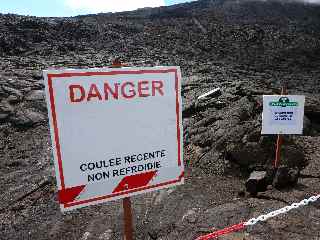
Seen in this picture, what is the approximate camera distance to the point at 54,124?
92.0 inches

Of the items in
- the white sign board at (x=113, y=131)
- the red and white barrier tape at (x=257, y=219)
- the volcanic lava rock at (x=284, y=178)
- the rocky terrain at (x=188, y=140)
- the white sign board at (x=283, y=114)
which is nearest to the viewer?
the white sign board at (x=113, y=131)

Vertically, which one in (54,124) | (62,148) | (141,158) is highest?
(54,124)

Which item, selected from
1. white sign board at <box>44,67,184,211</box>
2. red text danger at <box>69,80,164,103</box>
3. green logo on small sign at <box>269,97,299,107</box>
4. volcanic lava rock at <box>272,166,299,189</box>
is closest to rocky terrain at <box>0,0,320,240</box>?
volcanic lava rock at <box>272,166,299,189</box>

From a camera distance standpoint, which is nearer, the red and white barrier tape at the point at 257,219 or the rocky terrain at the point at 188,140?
the red and white barrier tape at the point at 257,219

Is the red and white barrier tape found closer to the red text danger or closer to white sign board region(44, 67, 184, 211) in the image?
white sign board region(44, 67, 184, 211)

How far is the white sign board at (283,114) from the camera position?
5.75 m

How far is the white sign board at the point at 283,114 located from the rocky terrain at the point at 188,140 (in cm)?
61

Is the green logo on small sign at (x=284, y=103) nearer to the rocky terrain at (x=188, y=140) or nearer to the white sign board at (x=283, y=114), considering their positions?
the white sign board at (x=283, y=114)

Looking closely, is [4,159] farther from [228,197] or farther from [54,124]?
[54,124]

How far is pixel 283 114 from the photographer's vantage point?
580 cm

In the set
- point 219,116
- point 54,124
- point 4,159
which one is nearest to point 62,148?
point 54,124

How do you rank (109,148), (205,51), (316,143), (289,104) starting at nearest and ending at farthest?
1. (109,148)
2. (289,104)
3. (316,143)
4. (205,51)

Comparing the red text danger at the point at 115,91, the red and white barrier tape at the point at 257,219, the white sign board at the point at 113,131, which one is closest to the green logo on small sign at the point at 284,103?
the red and white barrier tape at the point at 257,219

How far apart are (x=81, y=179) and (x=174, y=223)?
9.41ft
